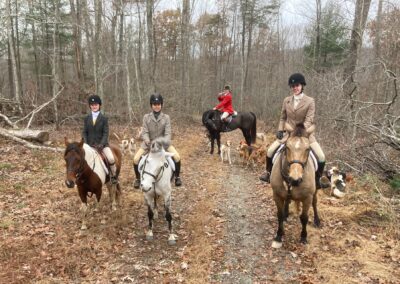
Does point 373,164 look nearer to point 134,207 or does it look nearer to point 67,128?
point 134,207

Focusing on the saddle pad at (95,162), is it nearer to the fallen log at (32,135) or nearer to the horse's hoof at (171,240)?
the horse's hoof at (171,240)

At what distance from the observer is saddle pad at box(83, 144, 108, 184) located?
6.44 meters

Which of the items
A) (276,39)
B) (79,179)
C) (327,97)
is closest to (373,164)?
(327,97)

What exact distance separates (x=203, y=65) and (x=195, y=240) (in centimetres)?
3053

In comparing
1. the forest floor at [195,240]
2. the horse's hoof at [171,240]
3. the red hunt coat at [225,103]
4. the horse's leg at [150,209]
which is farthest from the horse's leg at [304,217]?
the red hunt coat at [225,103]

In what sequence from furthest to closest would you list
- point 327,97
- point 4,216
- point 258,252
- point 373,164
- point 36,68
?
point 36,68 → point 327,97 → point 373,164 → point 4,216 → point 258,252

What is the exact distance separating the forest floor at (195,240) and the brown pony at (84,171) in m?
0.57

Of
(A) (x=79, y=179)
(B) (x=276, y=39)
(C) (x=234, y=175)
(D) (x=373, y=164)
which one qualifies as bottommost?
(C) (x=234, y=175)

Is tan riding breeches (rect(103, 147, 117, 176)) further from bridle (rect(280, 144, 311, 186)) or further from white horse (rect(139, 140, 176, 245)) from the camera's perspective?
bridle (rect(280, 144, 311, 186))

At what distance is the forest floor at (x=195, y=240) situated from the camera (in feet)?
17.0

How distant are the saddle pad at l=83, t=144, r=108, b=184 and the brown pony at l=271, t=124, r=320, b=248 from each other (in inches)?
144

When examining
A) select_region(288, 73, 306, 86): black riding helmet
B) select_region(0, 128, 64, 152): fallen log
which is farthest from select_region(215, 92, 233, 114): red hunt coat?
select_region(288, 73, 306, 86): black riding helmet

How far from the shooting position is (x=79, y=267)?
17.4ft

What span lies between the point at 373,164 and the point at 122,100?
1692 cm
